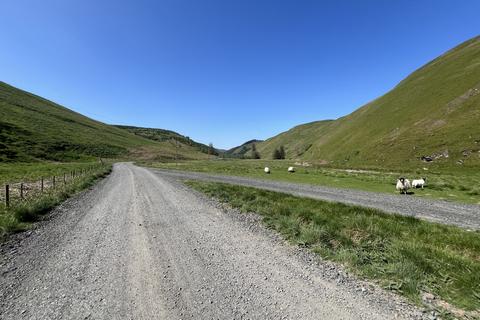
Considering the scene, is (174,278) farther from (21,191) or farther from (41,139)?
(41,139)

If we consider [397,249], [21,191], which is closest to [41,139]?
[21,191]

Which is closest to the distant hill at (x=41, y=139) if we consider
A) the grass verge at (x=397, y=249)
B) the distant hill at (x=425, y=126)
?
the grass verge at (x=397, y=249)

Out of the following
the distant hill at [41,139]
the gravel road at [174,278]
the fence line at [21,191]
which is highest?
the distant hill at [41,139]

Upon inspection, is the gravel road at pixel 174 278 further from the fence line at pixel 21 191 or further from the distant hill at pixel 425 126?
the distant hill at pixel 425 126

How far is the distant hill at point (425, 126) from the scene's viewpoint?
56125 millimetres

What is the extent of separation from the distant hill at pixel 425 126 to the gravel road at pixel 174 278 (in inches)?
2355

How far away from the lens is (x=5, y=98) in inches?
4707

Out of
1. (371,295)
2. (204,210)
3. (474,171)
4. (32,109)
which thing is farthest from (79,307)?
(32,109)

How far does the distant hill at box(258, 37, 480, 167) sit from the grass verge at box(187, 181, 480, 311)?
5421 cm

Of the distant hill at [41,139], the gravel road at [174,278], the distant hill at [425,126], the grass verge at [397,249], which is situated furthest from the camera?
the distant hill at [41,139]

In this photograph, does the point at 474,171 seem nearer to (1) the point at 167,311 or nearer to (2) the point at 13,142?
(1) the point at 167,311

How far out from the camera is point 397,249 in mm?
7422

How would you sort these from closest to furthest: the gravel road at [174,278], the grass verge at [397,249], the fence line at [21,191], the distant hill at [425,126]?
the gravel road at [174,278] → the grass verge at [397,249] → the fence line at [21,191] → the distant hill at [425,126]

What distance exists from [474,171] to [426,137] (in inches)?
902
